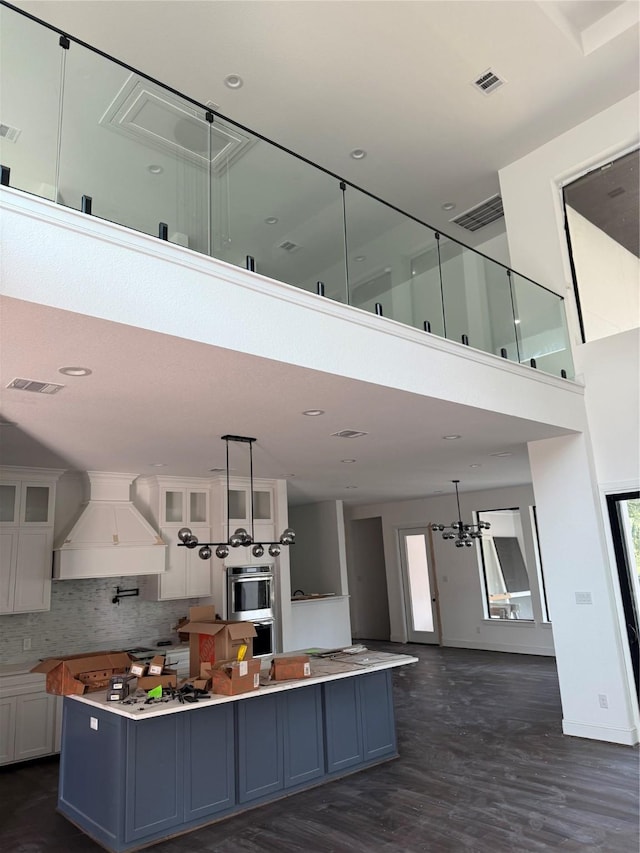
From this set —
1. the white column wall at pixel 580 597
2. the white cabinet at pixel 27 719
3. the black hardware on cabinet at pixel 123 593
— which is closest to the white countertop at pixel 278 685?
the white cabinet at pixel 27 719

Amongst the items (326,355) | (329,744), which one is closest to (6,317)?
(326,355)

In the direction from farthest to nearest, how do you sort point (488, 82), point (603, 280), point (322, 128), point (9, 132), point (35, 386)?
point (603, 280)
point (322, 128)
point (488, 82)
point (35, 386)
point (9, 132)

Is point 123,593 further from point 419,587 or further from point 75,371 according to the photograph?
point 419,587

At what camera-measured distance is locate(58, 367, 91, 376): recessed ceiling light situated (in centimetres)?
337

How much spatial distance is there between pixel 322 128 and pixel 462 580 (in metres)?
8.35

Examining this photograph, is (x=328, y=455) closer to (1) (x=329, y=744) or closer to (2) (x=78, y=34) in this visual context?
(1) (x=329, y=744)

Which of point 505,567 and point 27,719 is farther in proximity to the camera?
point 505,567

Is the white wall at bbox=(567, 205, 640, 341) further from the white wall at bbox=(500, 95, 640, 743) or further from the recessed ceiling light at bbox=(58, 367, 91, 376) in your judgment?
the recessed ceiling light at bbox=(58, 367, 91, 376)

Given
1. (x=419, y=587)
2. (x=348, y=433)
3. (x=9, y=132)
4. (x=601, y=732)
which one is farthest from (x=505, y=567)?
(x=9, y=132)

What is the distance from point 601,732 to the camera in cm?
540

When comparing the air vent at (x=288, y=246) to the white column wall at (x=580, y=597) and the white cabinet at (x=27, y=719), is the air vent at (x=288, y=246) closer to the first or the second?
the white column wall at (x=580, y=597)

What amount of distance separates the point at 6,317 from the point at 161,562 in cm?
477

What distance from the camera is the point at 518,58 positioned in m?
5.28

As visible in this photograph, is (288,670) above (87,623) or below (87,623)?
below
